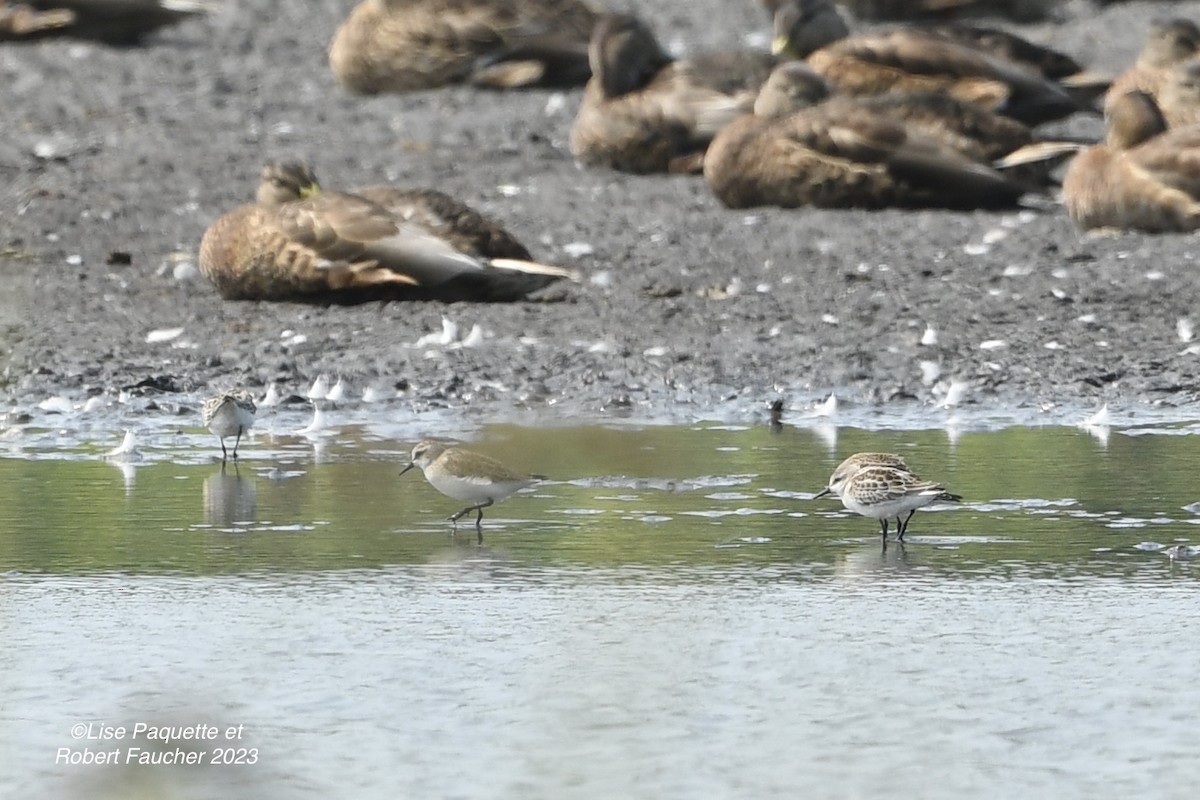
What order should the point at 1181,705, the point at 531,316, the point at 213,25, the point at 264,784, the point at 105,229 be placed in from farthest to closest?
the point at 213,25 < the point at 105,229 < the point at 531,316 < the point at 1181,705 < the point at 264,784

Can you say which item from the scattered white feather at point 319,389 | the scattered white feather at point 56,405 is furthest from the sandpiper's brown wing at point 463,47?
the scattered white feather at point 56,405

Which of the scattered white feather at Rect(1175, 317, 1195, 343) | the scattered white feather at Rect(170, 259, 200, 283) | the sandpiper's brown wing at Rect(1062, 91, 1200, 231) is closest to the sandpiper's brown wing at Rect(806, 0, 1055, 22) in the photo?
the sandpiper's brown wing at Rect(1062, 91, 1200, 231)

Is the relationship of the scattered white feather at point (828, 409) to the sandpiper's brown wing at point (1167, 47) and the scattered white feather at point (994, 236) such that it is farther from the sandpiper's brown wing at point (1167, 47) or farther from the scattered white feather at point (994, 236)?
the sandpiper's brown wing at point (1167, 47)

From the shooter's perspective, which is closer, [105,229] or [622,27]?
[105,229]

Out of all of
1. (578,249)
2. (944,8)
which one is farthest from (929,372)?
(944,8)

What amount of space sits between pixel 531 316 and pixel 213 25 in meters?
10.6

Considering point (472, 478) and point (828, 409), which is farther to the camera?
point (828, 409)

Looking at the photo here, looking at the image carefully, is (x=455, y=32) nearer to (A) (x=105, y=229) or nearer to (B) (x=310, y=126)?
(B) (x=310, y=126)

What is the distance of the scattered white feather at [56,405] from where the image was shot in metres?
9.35

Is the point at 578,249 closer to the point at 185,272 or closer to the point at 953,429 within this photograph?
the point at 185,272

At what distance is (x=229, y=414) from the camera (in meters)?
8.27

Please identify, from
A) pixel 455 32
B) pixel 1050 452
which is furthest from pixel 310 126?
pixel 1050 452

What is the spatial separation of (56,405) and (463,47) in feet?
30.7

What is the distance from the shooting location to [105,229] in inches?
524
